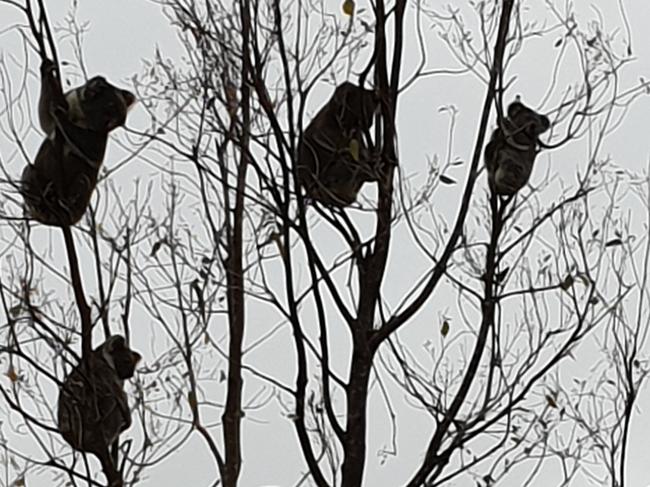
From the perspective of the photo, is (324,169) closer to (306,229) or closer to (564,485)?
(306,229)

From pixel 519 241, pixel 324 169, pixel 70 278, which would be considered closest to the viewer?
pixel 70 278

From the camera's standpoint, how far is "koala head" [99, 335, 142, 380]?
2275 mm

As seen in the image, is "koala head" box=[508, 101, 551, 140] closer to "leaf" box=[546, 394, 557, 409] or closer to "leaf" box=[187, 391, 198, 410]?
"leaf" box=[546, 394, 557, 409]

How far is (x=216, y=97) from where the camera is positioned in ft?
7.20

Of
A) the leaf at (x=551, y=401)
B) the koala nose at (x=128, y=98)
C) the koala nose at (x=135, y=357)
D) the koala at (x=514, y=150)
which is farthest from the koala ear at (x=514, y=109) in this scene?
the koala nose at (x=135, y=357)

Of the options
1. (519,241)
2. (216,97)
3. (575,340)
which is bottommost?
(575,340)

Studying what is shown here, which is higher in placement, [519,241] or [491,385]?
[519,241]

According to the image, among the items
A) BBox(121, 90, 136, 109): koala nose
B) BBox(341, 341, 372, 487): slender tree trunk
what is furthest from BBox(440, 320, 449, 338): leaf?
BBox(121, 90, 136, 109): koala nose

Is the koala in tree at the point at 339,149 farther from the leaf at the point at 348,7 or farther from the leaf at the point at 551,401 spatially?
the leaf at the point at 551,401

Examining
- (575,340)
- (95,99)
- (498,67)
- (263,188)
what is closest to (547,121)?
(498,67)

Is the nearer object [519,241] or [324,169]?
[519,241]

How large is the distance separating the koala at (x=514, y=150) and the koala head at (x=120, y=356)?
75cm

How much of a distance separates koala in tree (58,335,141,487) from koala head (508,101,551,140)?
2.77ft

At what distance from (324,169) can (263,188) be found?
201 millimetres
